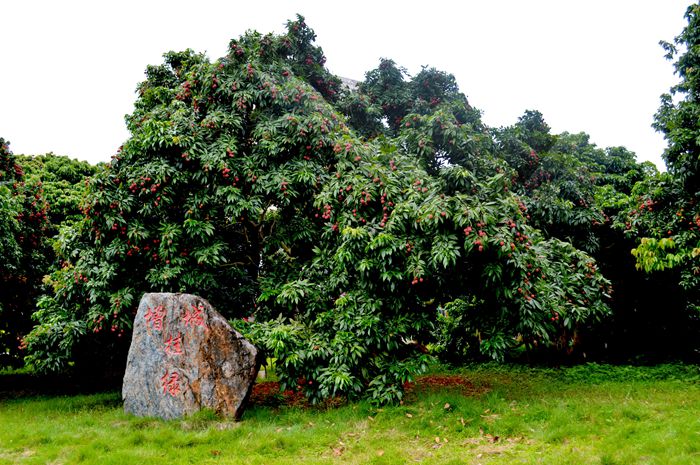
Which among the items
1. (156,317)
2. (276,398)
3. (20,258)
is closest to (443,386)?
(276,398)

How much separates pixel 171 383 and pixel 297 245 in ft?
9.58

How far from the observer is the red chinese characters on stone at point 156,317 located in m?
6.60

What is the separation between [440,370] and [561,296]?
4.55 metres

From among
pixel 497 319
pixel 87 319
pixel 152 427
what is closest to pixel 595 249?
pixel 497 319

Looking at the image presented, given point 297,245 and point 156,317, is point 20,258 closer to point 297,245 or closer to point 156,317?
point 156,317

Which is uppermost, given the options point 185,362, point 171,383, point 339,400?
point 185,362

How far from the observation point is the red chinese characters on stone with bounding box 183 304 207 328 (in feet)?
21.4

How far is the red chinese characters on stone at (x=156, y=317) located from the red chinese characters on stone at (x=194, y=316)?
337mm

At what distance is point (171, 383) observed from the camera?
6.42 meters

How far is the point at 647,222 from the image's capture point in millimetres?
8789

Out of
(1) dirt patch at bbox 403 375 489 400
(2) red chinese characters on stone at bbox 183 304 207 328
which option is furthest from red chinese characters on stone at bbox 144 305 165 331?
(1) dirt patch at bbox 403 375 489 400

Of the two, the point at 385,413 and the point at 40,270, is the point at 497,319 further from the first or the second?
the point at 40,270

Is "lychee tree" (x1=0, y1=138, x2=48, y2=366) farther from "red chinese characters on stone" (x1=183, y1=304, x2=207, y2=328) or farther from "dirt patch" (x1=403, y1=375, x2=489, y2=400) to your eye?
"dirt patch" (x1=403, y1=375, x2=489, y2=400)

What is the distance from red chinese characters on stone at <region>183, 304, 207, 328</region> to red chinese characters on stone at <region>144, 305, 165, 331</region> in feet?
1.11
